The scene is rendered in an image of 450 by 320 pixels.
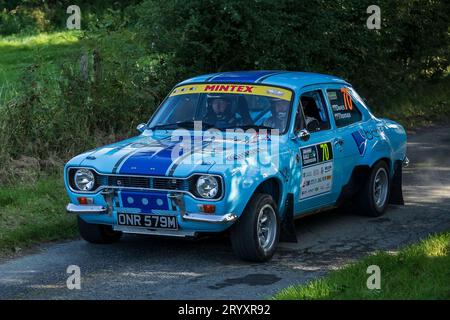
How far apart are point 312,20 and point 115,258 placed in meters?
9.38

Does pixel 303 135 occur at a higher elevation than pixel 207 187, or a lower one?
higher

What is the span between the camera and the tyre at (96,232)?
923 centimetres

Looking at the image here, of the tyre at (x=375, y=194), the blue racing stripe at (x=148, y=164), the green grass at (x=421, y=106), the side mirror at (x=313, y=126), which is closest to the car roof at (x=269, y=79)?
the side mirror at (x=313, y=126)

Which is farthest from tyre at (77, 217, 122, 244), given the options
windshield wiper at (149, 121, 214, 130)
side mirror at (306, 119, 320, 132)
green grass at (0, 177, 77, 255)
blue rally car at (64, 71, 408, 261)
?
side mirror at (306, 119, 320, 132)

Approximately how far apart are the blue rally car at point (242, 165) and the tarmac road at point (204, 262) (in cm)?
23

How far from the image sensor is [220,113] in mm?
9625

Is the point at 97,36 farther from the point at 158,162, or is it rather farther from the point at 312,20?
the point at 158,162

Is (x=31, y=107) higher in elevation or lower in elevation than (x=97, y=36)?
lower

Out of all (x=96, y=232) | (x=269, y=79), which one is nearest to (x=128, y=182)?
(x=96, y=232)

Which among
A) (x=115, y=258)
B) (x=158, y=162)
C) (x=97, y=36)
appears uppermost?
(x=97, y=36)

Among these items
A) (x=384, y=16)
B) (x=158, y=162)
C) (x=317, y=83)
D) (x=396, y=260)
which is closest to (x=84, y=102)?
(x=317, y=83)

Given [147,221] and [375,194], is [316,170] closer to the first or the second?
[375,194]

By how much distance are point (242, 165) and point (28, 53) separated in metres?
21.9

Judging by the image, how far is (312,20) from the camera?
1717cm
